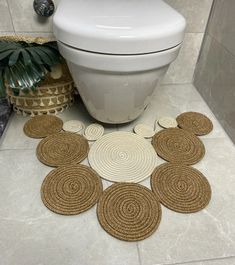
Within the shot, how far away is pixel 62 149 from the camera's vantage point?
88 centimetres

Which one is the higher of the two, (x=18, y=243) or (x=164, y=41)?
(x=164, y=41)

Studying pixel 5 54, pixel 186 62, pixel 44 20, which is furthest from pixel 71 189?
pixel 186 62

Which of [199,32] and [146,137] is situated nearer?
[146,137]

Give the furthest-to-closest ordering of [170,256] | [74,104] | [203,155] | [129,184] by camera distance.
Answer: [74,104]
[203,155]
[129,184]
[170,256]

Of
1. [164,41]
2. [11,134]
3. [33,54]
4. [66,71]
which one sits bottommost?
[11,134]

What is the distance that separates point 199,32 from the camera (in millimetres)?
1154

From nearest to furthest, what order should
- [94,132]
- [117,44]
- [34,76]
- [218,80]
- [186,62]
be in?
1. [117,44]
2. [34,76]
3. [94,132]
4. [218,80]
5. [186,62]

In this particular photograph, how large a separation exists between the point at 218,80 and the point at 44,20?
79 centimetres

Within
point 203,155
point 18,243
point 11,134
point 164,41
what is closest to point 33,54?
point 11,134

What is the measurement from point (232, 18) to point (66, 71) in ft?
2.19

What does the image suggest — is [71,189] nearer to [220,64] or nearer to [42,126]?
[42,126]

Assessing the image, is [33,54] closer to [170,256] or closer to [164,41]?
[164,41]

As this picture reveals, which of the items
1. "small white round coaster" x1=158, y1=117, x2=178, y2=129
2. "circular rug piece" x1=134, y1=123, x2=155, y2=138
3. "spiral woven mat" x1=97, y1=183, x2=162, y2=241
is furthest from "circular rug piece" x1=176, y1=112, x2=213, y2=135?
"spiral woven mat" x1=97, y1=183, x2=162, y2=241

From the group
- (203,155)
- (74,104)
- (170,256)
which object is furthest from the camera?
(74,104)
